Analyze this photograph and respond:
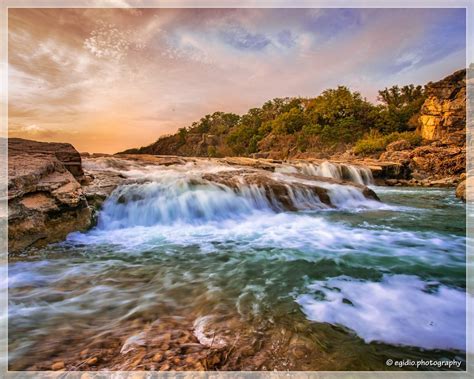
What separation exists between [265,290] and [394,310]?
110 centimetres

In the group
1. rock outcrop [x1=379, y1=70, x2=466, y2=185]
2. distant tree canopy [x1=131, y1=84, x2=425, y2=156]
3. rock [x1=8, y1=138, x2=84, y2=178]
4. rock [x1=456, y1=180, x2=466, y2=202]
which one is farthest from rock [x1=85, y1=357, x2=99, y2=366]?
distant tree canopy [x1=131, y1=84, x2=425, y2=156]

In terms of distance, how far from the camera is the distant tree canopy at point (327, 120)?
2708 cm

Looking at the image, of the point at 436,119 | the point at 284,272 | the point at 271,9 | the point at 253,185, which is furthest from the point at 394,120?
the point at 284,272

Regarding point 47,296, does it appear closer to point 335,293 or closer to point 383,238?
point 335,293

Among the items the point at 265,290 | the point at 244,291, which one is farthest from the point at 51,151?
the point at 265,290

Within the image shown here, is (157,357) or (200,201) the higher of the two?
(200,201)

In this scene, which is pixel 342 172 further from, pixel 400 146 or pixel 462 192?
pixel 400 146

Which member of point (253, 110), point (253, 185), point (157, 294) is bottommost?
point (157, 294)

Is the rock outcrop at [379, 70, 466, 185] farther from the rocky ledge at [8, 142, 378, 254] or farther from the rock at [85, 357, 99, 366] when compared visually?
the rock at [85, 357, 99, 366]

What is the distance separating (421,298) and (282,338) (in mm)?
1515

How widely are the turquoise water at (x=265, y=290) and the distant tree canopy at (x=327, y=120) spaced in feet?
79.6

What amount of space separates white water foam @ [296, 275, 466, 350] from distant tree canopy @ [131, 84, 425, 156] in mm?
26320

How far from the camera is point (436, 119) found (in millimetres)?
20875

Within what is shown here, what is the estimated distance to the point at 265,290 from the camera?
104 inches
